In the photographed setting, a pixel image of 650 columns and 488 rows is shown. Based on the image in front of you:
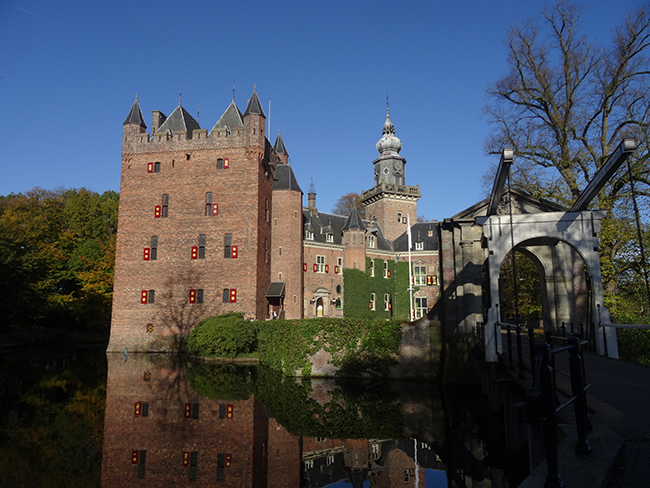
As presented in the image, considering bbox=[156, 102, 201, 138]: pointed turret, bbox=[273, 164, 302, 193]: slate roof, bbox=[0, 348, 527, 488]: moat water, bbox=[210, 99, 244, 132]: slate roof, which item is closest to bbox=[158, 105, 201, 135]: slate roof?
bbox=[156, 102, 201, 138]: pointed turret

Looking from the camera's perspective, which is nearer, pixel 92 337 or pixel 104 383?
pixel 104 383

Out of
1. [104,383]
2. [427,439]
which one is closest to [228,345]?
[104,383]

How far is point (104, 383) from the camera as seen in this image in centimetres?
1520

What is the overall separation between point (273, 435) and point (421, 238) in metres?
30.6

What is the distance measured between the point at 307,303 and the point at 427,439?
24.9 m

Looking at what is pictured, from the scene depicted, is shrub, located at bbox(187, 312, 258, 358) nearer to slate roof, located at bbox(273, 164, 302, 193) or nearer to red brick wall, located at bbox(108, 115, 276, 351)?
red brick wall, located at bbox(108, 115, 276, 351)

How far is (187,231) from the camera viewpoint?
26.5 metres

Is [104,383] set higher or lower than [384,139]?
lower

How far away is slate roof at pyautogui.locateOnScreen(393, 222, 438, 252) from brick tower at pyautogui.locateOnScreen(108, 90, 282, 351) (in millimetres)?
14613

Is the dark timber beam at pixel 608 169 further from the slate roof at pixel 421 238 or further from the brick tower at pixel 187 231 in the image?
the slate roof at pixel 421 238

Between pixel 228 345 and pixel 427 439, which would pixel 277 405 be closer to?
pixel 427 439

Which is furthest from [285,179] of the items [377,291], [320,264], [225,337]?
[225,337]

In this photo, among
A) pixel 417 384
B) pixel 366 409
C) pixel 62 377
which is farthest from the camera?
pixel 62 377

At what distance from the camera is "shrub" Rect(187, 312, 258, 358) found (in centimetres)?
2141
